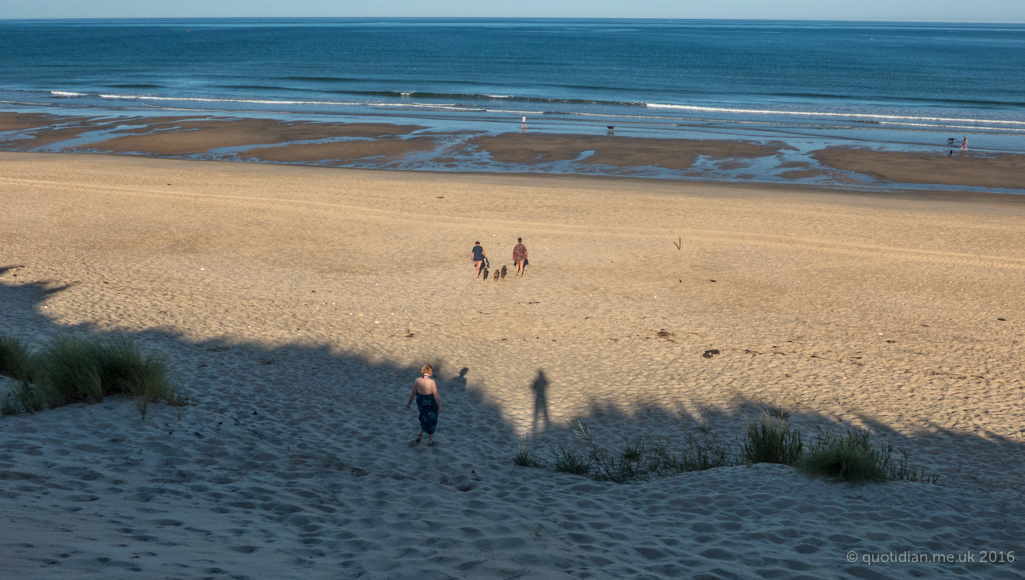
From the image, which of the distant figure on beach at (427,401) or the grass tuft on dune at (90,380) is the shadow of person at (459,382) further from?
the grass tuft on dune at (90,380)

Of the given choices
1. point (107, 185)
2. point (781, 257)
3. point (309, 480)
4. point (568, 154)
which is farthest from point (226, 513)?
point (568, 154)

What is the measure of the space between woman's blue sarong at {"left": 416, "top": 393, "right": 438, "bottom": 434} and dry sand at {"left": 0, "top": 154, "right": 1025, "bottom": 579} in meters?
0.31

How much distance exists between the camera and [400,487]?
628 centimetres

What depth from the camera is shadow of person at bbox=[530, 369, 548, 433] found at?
8.45 metres

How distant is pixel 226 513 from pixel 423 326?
6640mm

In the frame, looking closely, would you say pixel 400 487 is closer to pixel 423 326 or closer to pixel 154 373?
pixel 154 373

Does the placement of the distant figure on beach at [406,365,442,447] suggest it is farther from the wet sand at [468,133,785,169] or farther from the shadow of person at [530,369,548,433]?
the wet sand at [468,133,785,169]

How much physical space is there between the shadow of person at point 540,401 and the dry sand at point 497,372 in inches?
2.3

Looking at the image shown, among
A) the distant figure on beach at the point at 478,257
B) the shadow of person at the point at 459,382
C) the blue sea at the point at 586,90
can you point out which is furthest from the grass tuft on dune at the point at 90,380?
the blue sea at the point at 586,90

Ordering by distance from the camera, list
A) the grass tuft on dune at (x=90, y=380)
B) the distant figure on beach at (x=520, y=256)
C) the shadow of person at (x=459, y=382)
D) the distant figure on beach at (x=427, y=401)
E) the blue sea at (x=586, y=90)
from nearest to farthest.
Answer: the grass tuft on dune at (x=90, y=380) → the distant figure on beach at (x=427, y=401) → the shadow of person at (x=459, y=382) → the distant figure on beach at (x=520, y=256) → the blue sea at (x=586, y=90)

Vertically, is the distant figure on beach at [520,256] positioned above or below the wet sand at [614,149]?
below

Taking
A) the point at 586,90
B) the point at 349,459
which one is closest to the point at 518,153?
the point at 349,459

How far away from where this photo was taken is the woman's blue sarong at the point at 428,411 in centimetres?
742

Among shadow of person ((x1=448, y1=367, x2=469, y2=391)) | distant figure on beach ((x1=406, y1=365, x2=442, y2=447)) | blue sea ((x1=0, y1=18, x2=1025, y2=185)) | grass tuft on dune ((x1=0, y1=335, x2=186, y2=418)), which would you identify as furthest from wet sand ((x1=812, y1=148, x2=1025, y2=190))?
grass tuft on dune ((x1=0, y1=335, x2=186, y2=418))
